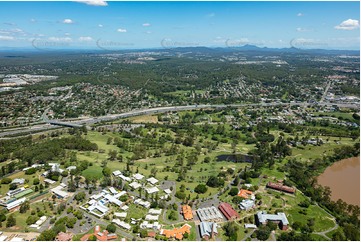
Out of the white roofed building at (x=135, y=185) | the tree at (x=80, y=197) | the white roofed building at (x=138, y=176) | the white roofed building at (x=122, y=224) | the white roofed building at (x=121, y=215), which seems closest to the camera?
the white roofed building at (x=122, y=224)

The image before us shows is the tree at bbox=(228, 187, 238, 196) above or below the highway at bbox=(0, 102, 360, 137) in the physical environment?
above

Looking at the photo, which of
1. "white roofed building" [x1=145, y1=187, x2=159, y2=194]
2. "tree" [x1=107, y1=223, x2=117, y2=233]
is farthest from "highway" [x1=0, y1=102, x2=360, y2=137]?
"tree" [x1=107, y1=223, x2=117, y2=233]

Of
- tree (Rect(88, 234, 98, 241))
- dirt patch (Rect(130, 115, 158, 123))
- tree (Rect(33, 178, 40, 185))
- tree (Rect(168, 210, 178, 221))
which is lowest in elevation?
dirt patch (Rect(130, 115, 158, 123))

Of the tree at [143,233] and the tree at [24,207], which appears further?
the tree at [24,207]

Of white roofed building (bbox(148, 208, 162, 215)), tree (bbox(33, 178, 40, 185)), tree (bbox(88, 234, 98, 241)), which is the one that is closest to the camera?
tree (bbox(88, 234, 98, 241))

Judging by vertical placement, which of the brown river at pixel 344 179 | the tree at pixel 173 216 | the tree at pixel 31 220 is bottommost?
the brown river at pixel 344 179

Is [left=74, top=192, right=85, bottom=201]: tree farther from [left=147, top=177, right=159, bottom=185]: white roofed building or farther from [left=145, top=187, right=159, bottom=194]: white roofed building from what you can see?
[left=147, top=177, right=159, bottom=185]: white roofed building

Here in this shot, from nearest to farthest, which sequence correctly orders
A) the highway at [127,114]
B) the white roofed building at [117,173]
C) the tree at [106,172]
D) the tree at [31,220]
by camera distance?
the tree at [31,220], the tree at [106,172], the white roofed building at [117,173], the highway at [127,114]

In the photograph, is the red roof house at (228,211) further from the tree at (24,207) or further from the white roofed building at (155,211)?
the tree at (24,207)

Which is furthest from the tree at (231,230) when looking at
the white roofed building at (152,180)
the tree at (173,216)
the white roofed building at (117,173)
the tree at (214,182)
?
the white roofed building at (117,173)
